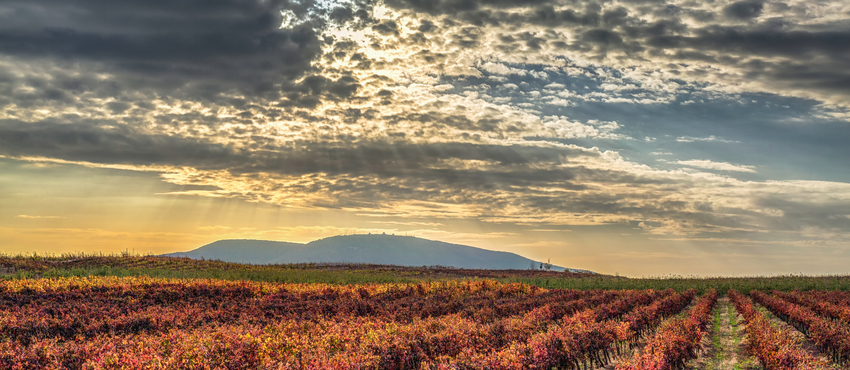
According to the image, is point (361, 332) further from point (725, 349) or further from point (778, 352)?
point (725, 349)

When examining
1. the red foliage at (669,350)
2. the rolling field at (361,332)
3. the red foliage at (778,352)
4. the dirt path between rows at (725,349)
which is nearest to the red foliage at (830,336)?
the rolling field at (361,332)

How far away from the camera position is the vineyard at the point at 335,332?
400 inches

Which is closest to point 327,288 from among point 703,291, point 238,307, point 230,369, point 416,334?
point 238,307

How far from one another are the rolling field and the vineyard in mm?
47

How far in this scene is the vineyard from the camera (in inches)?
400

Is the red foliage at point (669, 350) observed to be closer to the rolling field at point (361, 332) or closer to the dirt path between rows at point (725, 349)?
the rolling field at point (361, 332)

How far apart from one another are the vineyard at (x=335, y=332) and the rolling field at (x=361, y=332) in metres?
0.05

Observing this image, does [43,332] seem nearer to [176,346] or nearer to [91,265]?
[176,346]

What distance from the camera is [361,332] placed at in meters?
13.2

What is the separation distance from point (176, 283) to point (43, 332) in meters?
12.0

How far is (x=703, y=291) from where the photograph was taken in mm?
45281

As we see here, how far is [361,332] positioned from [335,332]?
69cm

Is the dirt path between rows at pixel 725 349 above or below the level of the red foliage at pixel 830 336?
below

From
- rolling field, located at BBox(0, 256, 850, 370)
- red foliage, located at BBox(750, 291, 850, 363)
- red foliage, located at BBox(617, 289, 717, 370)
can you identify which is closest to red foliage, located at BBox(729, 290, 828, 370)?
rolling field, located at BBox(0, 256, 850, 370)
